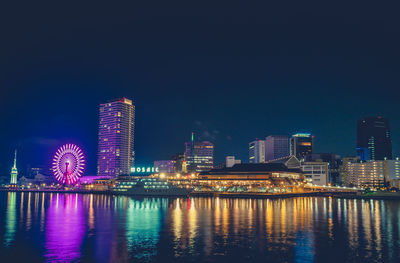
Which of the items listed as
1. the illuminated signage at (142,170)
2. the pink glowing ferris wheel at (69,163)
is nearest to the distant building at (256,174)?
the illuminated signage at (142,170)

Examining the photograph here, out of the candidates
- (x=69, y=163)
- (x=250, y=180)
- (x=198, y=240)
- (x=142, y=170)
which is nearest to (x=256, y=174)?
(x=250, y=180)

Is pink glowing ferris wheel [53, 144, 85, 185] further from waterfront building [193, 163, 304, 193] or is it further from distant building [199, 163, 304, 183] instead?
distant building [199, 163, 304, 183]

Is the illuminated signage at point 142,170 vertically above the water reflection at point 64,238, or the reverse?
the illuminated signage at point 142,170

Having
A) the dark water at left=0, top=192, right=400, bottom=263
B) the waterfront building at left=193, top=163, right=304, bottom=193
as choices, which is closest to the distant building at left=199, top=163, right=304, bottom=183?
the waterfront building at left=193, top=163, right=304, bottom=193

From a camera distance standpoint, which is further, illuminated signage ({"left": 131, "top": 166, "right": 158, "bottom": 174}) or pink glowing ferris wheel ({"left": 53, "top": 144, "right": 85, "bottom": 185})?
pink glowing ferris wheel ({"left": 53, "top": 144, "right": 85, "bottom": 185})

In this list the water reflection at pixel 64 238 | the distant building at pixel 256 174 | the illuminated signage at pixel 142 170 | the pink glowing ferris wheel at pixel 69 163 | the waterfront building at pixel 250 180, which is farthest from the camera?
the pink glowing ferris wheel at pixel 69 163

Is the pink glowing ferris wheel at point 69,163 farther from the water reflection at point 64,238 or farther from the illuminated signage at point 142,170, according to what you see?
the water reflection at point 64,238

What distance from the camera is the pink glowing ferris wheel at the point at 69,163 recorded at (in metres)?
168

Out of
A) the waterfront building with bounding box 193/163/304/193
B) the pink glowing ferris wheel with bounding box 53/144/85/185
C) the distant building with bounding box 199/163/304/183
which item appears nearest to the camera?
the waterfront building with bounding box 193/163/304/193

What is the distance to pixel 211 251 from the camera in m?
34.3

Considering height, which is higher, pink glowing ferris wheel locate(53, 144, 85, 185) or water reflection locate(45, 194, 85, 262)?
pink glowing ferris wheel locate(53, 144, 85, 185)

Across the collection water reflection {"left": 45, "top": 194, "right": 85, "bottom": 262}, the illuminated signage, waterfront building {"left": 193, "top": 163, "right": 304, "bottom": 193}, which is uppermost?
the illuminated signage

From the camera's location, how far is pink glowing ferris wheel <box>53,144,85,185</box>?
168 meters

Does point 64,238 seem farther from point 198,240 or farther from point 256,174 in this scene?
point 256,174
